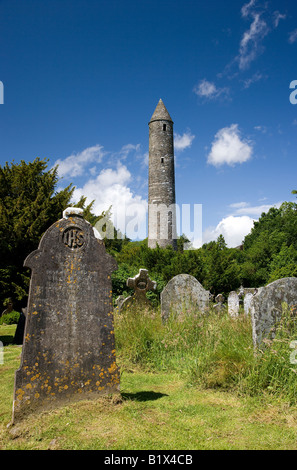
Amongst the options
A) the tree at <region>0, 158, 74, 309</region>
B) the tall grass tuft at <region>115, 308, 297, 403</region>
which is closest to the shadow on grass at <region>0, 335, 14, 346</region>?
the tree at <region>0, 158, 74, 309</region>

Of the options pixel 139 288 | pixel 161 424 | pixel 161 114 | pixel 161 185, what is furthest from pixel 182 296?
pixel 161 114

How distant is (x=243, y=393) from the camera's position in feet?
13.8

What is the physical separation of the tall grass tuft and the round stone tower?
21.3m

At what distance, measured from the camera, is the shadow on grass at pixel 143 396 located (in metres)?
4.16

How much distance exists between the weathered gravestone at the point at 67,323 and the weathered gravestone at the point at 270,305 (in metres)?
2.24

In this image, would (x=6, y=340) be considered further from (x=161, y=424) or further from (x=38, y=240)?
(x=161, y=424)

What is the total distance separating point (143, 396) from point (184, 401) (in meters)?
0.56

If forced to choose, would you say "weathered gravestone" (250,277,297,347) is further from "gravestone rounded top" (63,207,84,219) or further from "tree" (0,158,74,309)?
"tree" (0,158,74,309)

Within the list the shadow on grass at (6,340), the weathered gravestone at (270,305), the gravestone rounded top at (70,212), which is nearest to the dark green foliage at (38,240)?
the shadow on grass at (6,340)

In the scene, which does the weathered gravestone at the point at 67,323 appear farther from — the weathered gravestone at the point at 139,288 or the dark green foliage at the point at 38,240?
the dark green foliage at the point at 38,240

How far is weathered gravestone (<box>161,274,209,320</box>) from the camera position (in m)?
7.54

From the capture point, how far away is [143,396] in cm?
429

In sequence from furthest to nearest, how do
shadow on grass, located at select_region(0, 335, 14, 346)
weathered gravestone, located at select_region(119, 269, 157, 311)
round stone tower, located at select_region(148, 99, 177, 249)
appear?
1. round stone tower, located at select_region(148, 99, 177, 249)
2. weathered gravestone, located at select_region(119, 269, 157, 311)
3. shadow on grass, located at select_region(0, 335, 14, 346)
